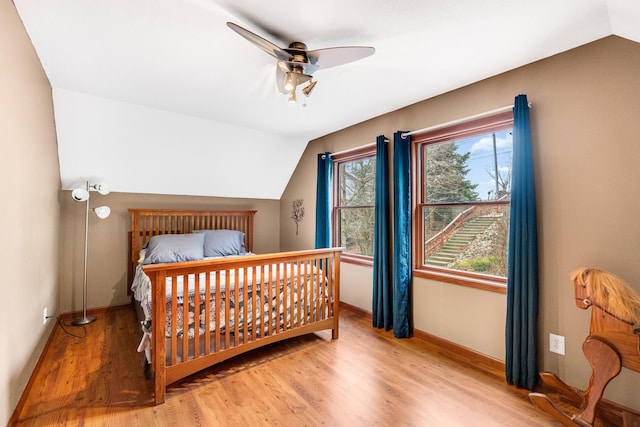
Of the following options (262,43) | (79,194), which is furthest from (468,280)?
(79,194)

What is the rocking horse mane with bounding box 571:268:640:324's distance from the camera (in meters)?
1.58

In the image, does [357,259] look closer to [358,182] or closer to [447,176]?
[358,182]

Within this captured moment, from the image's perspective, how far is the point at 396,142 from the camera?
3.15 meters

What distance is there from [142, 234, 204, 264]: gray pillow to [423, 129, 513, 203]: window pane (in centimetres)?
282

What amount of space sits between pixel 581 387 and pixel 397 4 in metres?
2.72

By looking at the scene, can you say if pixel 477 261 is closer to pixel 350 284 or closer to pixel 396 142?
pixel 396 142

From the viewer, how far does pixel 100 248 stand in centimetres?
372

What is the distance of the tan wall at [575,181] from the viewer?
72.6 inches

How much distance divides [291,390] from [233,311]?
2.55ft

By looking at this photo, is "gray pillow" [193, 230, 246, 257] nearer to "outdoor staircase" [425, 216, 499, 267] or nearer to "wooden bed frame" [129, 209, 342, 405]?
"wooden bed frame" [129, 209, 342, 405]

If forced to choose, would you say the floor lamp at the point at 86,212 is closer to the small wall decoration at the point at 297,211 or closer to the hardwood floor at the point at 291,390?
the hardwood floor at the point at 291,390

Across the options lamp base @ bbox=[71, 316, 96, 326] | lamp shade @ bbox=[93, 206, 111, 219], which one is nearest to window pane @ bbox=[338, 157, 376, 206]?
lamp shade @ bbox=[93, 206, 111, 219]

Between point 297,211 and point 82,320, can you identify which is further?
point 297,211

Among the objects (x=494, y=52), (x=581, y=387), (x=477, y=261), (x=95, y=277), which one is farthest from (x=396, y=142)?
(x=95, y=277)
